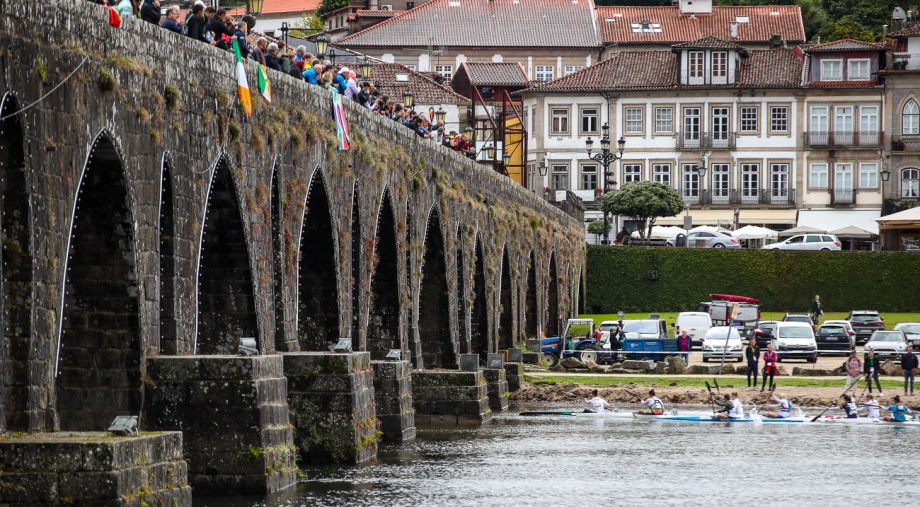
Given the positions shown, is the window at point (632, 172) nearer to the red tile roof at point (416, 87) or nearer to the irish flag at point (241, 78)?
the red tile roof at point (416, 87)

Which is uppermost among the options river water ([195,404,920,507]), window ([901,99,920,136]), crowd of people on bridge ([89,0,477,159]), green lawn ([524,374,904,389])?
window ([901,99,920,136])

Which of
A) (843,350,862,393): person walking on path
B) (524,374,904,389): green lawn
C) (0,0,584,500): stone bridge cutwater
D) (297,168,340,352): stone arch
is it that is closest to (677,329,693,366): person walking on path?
(524,374,904,389): green lawn

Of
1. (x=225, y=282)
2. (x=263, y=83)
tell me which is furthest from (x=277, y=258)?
(x=263, y=83)

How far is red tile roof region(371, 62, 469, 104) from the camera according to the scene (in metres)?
91.5

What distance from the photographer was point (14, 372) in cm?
1602

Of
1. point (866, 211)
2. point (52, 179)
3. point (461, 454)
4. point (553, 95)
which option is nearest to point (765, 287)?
point (866, 211)

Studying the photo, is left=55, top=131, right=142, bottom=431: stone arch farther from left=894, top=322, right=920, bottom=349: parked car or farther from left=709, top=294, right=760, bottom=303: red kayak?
left=709, top=294, right=760, bottom=303: red kayak

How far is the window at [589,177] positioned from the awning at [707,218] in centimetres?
460

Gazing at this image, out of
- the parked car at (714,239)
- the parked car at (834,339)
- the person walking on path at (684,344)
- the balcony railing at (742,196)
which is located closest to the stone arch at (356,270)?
the person walking on path at (684,344)

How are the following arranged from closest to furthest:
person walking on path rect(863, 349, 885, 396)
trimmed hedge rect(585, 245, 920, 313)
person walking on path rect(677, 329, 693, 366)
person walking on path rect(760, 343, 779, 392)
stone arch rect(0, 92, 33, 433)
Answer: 1. stone arch rect(0, 92, 33, 433)
2. person walking on path rect(863, 349, 885, 396)
3. person walking on path rect(760, 343, 779, 392)
4. person walking on path rect(677, 329, 693, 366)
5. trimmed hedge rect(585, 245, 920, 313)

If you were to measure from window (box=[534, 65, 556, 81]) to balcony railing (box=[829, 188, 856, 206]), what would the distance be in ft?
93.6

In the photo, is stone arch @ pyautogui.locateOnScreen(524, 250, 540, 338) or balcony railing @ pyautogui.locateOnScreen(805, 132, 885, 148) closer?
stone arch @ pyautogui.locateOnScreen(524, 250, 540, 338)

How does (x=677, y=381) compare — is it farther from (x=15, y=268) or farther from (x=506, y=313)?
(x=15, y=268)

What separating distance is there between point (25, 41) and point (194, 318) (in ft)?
20.3
